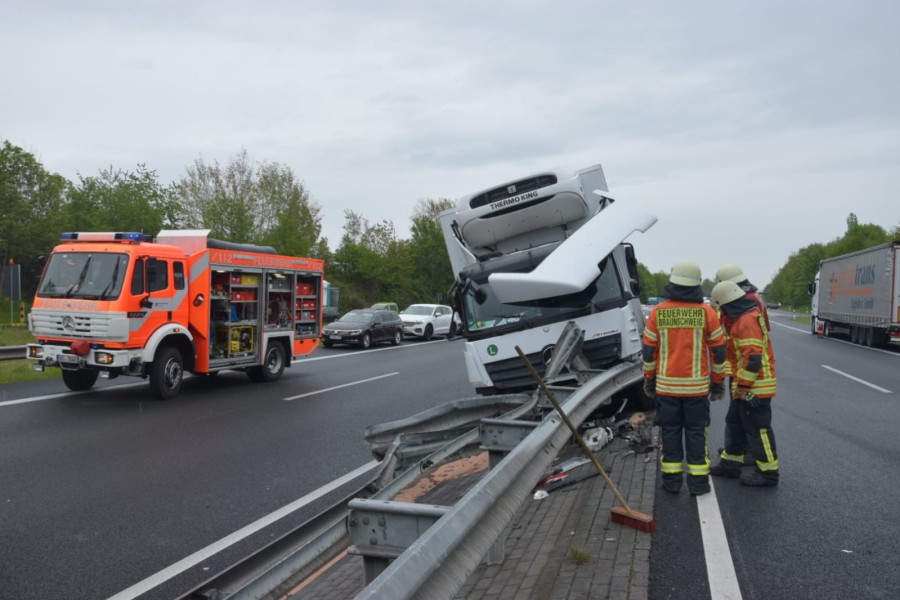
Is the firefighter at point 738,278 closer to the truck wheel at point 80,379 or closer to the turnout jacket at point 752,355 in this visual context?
the turnout jacket at point 752,355

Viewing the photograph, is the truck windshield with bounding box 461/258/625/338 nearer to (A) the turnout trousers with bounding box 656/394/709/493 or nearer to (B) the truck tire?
(A) the turnout trousers with bounding box 656/394/709/493

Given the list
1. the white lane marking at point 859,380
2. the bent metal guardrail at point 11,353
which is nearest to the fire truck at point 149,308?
the bent metal guardrail at point 11,353

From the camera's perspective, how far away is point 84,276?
11938 millimetres

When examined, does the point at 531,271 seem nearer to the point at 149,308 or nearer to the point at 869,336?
the point at 149,308

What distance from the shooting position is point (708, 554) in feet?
15.1

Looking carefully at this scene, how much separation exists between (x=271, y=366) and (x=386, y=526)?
12.9 metres

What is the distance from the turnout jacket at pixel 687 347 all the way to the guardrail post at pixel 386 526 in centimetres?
373

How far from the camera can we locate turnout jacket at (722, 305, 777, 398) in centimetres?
612

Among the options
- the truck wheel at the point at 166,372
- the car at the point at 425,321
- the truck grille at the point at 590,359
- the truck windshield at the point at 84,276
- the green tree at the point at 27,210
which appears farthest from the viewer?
the green tree at the point at 27,210

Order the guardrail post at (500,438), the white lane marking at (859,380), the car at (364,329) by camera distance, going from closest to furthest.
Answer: the guardrail post at (500,438), the white lane marking at (859,380), the car at (364,329)

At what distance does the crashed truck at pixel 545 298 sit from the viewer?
8.38m

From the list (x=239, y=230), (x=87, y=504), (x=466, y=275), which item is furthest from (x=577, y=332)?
(x=239, y=230)

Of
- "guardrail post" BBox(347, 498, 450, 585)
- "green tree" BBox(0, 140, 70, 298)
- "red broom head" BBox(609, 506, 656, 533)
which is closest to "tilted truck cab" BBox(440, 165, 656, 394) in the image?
"red broom head" BBox(609, 506, 656, 533)

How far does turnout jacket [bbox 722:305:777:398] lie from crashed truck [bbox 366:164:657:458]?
6.06ft
